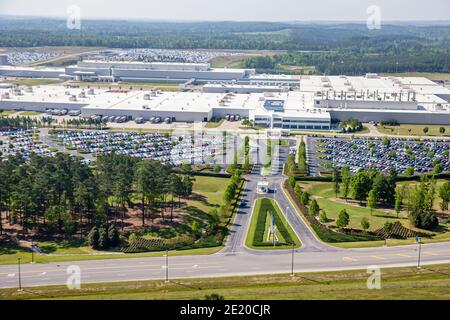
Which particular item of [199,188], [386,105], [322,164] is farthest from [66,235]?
[386,105]

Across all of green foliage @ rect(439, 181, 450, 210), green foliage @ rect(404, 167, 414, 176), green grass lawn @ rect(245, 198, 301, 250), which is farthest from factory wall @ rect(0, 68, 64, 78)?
green foliage @ rect(439, 181, 450, 210)

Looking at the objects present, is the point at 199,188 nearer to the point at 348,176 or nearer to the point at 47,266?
the point at 348,176

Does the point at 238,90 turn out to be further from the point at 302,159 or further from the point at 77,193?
the point at 77,193

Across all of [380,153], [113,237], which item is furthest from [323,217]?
[380,153]

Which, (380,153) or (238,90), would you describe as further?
(238,90)

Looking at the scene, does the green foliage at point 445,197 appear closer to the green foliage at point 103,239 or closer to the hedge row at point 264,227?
the hedge row at point 264,227

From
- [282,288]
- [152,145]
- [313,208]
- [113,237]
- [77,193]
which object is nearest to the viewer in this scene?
[282,288]
